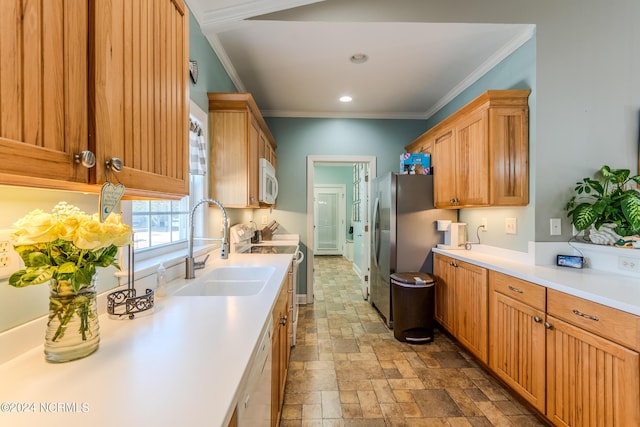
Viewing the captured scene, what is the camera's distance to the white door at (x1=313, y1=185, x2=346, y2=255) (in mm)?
8367

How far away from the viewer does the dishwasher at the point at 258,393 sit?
31.4 inches

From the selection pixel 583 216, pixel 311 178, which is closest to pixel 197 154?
pixel 311 178

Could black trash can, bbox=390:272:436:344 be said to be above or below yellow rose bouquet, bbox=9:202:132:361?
below

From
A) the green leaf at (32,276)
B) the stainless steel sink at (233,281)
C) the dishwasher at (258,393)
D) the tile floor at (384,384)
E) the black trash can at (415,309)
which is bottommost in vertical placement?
the tile floor at (384,384)

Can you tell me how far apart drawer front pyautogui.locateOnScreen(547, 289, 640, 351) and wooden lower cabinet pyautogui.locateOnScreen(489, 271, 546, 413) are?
103mm

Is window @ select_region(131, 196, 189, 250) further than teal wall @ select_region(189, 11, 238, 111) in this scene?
No

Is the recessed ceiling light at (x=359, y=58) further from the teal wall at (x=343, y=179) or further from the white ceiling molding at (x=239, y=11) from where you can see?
the teal wall at (x=343, y=179)

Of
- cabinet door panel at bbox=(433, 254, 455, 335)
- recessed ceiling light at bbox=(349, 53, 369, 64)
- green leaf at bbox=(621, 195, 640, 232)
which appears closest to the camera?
green leaf at bbox=(621, 195, 640, 232)

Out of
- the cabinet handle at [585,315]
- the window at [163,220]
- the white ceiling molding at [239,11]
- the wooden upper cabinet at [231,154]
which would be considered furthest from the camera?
the wooden upper cabinet at [231,154]

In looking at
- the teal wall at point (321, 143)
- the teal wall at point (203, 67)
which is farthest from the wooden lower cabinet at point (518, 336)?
Answer: the teal wall at point (203, 67)

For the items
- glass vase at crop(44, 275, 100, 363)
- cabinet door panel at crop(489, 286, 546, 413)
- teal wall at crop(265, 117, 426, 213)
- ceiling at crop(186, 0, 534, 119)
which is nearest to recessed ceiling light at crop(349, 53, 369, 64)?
ceiling at crop(186, 0, 534, 119)

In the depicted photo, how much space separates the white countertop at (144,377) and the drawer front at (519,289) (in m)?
1.67

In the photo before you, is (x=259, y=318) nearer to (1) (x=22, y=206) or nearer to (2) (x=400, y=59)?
(1) (x=22, y=206)

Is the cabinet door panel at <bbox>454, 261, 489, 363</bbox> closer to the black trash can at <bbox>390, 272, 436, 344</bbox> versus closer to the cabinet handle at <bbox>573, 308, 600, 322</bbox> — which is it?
the black trash can at <bbox>390, 272, 436, 344</bbox>
